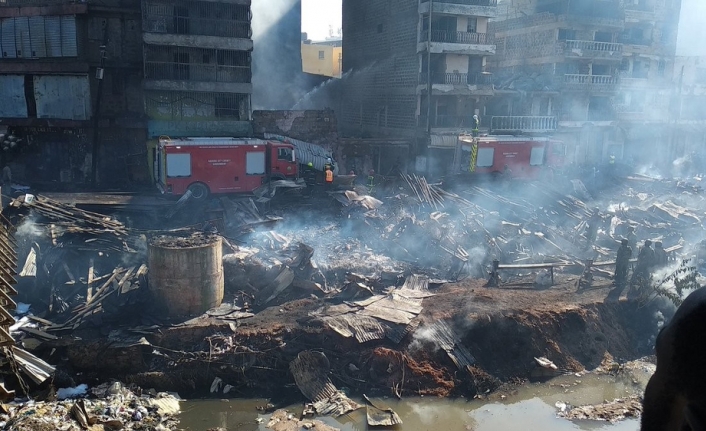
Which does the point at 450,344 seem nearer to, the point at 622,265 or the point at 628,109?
the point at 622,265

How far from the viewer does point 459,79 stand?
122 ft

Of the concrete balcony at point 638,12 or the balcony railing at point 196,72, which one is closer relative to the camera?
the balcony railing at point 196,72

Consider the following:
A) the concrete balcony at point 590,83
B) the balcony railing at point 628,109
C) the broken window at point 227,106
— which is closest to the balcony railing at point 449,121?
the concrete balcony at point 590,83

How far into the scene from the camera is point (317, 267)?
17.9 metres

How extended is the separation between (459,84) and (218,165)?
754 inches

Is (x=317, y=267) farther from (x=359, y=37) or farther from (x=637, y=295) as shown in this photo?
(x=359, y=37)

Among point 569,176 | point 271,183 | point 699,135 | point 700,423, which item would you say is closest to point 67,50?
point 271,183

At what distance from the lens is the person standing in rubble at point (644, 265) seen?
57.3 ft

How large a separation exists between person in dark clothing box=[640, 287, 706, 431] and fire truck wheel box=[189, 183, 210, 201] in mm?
23010

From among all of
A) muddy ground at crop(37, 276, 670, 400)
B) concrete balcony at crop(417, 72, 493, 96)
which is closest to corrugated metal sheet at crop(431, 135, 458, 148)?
concrete balcony at crop(417, 72, 493, 96)

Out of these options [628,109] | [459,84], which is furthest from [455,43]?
[628,109]

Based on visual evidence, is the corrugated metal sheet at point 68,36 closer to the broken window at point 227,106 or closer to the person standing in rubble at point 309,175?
the broken window at point 227,106

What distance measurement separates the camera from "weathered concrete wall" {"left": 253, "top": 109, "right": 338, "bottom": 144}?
33.6 meters

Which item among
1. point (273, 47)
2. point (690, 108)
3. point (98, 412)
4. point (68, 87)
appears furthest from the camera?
point (690, 108)
